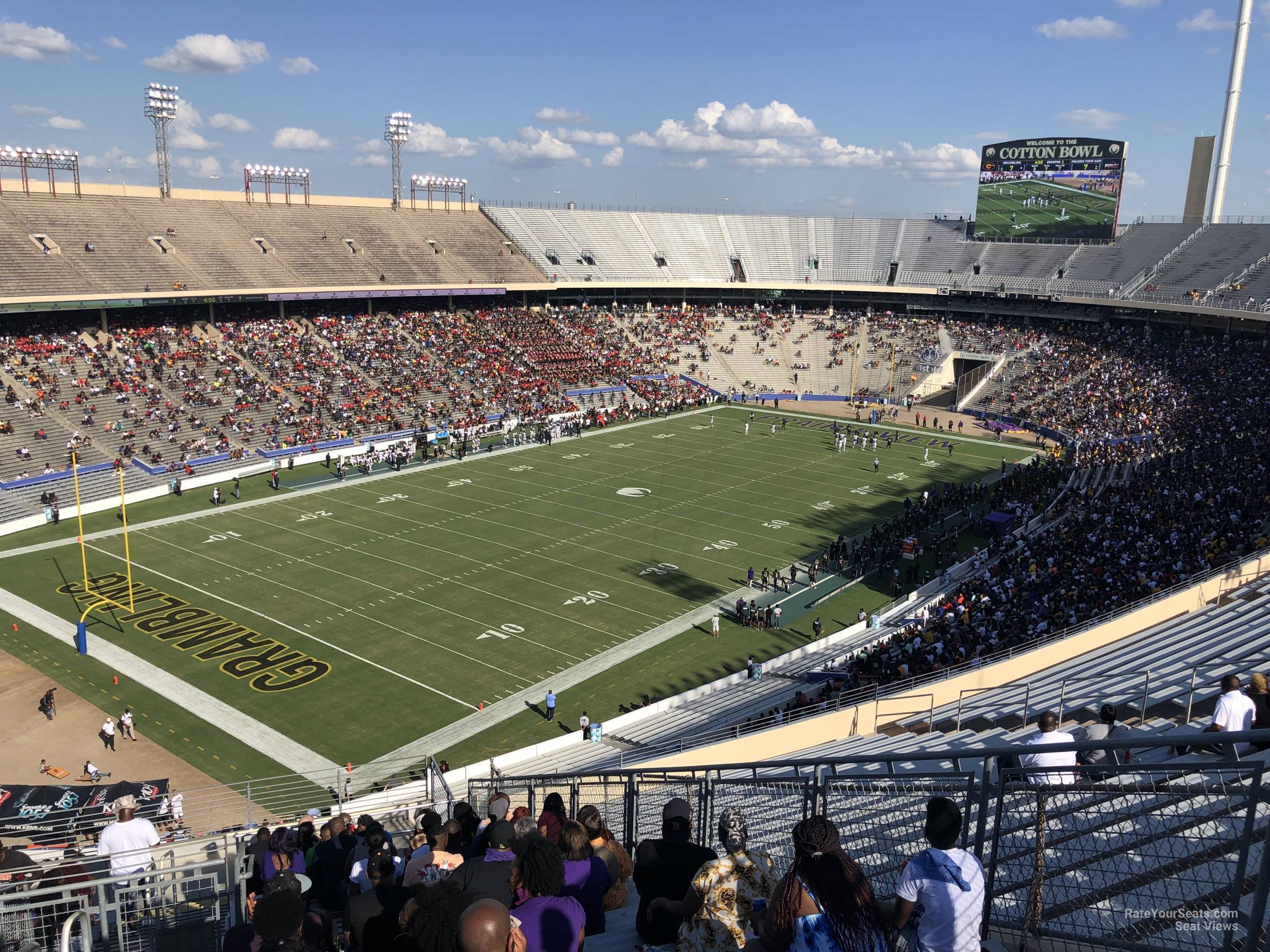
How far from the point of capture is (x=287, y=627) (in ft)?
87.4

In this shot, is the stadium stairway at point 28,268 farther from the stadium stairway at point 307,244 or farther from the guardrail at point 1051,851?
the guardrail at point 1051,851

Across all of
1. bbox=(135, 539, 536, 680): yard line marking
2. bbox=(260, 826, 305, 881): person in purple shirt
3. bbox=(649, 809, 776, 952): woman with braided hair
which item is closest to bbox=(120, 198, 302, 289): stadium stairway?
bbox=(135, 539, 536, 680): yard line marking

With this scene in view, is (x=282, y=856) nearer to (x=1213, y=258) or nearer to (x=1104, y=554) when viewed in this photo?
(x=1104, y=554)

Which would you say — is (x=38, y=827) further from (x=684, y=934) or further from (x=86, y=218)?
(x=86, y=218)

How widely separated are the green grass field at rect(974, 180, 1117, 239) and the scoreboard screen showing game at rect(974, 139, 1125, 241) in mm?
38

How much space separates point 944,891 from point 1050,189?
75744 millimetres

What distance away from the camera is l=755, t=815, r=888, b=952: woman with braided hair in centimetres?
389

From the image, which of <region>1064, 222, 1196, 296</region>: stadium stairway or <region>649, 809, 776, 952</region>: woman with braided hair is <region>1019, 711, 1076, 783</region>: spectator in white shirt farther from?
<region>1064, 222, 1196, 296</region>: stadium stairway

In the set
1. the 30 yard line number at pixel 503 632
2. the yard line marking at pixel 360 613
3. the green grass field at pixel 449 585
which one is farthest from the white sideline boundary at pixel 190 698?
the 30 yard line number at pixel 503 632

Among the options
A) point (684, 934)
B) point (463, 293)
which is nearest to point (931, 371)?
point (463, 293)

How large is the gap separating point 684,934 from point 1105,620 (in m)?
16.5

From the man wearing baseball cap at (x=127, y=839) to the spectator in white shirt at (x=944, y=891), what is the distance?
724cm

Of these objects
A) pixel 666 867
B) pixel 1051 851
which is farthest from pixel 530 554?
pixel 1051 851

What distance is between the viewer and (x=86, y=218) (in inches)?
2074
